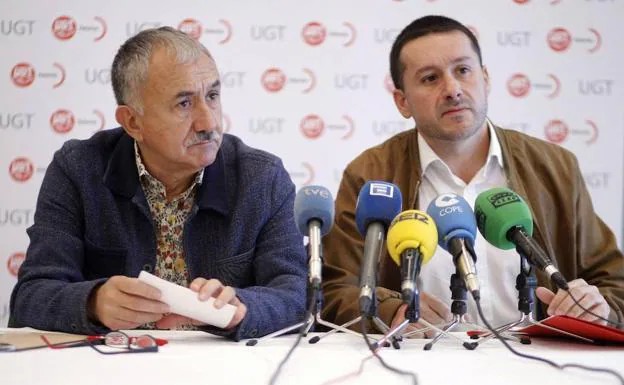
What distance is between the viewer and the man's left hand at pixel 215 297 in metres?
1.60

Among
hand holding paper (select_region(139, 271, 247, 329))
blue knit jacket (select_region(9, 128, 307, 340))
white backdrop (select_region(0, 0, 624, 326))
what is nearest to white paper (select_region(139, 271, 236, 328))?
hand holding paper (select_region(139, 271, 247, 329))

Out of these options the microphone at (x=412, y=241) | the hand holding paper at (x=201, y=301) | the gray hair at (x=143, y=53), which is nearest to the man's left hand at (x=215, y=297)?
the hand holding paper at (x=201, y=301)

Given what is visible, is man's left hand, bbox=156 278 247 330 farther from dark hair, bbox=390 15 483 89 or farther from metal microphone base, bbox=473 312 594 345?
A: dark hair, bbox=390 15 483 89

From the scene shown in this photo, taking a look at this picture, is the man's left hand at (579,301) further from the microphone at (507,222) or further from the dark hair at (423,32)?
the dark hair at (423,32)

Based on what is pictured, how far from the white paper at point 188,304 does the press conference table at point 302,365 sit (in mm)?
59

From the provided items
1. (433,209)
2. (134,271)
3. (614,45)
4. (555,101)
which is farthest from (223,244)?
(614,45)

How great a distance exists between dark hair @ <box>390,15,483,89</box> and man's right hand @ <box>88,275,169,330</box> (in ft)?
4.64

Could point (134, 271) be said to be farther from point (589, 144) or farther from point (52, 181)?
point (589, 144)

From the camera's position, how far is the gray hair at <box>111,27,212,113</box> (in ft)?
7.18

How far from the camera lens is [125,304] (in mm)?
1652

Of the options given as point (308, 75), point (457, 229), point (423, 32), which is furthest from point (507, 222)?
point (308, 75)

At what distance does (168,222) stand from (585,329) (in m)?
1.22

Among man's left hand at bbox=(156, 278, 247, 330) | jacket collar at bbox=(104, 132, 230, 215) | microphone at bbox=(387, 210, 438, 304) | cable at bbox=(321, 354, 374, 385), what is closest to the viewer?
cable at bbox=(321, 354, 374, 385)

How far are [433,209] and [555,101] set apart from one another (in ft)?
8.28
